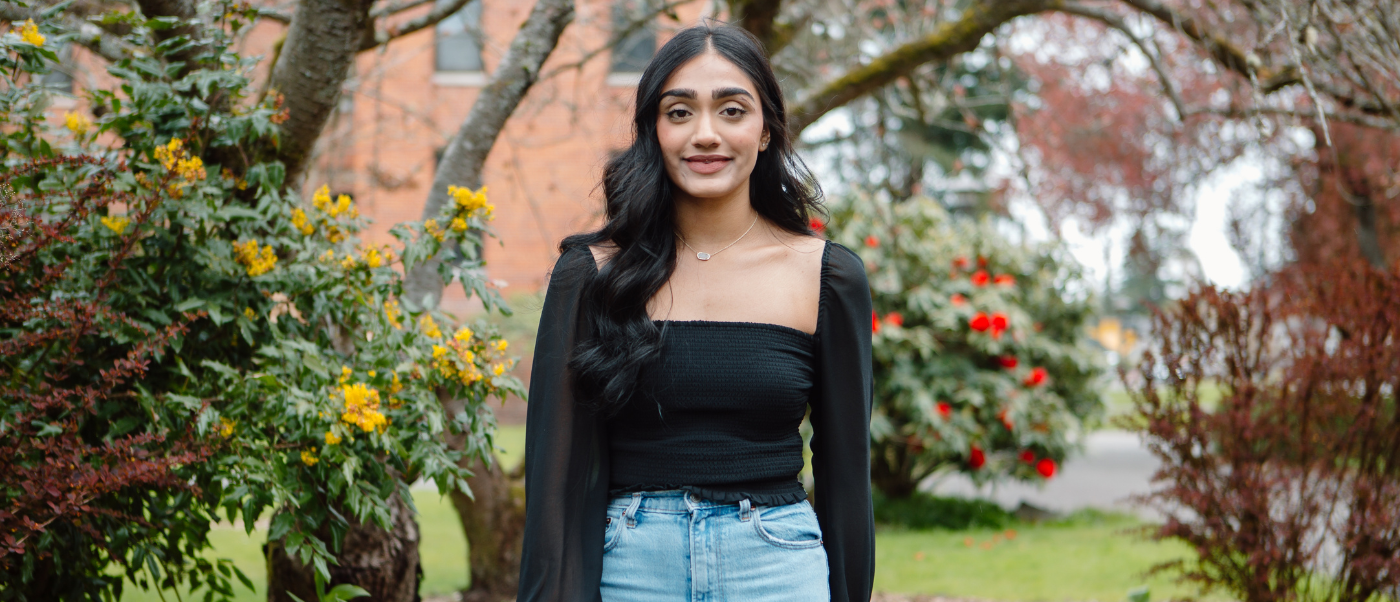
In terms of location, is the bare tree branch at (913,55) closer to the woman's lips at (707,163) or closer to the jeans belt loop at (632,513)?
the woman's lips at (707,163)

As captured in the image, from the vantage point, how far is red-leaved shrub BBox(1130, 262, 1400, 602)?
3854mm

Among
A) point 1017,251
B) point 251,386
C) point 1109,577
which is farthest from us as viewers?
point 1017,251

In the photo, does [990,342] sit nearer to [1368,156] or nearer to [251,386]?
[251,386]

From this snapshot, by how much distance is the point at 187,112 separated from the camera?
2.78 metres

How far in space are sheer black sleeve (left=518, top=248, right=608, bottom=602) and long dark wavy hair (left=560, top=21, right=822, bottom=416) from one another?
0.04 meters

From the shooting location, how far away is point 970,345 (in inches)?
286

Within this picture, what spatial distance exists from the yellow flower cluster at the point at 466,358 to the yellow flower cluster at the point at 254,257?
0.55 meters

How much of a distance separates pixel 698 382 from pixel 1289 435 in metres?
3.18

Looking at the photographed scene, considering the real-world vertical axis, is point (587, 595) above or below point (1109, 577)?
above

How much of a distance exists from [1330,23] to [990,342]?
3.45 metres

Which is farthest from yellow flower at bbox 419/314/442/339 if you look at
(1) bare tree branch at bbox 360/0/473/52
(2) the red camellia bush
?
(2) the red camellia bush

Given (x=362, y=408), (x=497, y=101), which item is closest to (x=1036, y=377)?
(x=497, y=101)

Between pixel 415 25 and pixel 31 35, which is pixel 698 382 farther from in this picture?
pixel 415 25

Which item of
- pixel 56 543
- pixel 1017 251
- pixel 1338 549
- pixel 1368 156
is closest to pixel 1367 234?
pixel 1368 156
